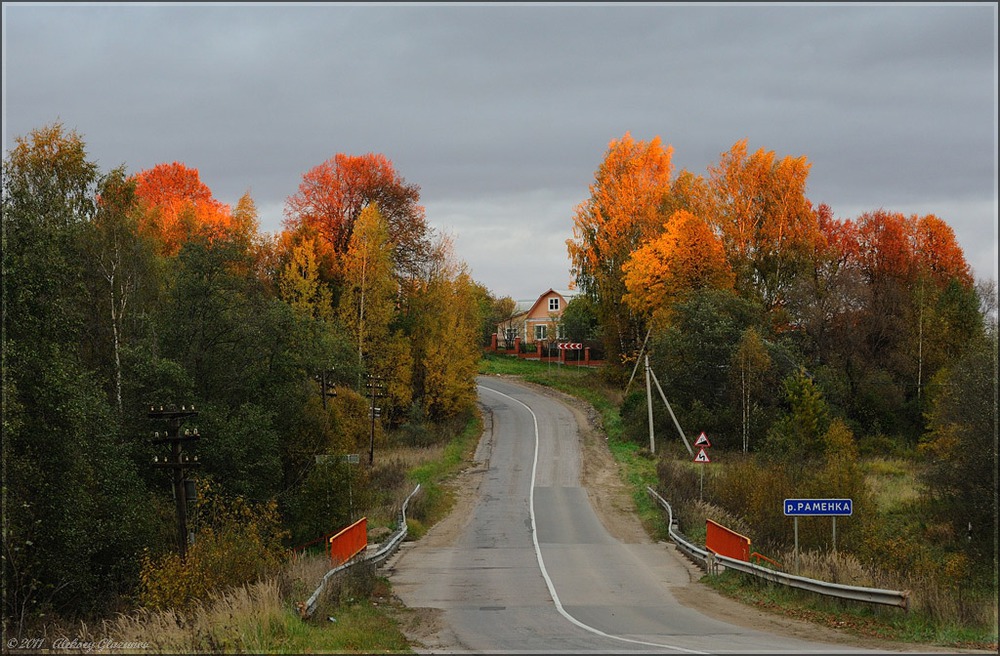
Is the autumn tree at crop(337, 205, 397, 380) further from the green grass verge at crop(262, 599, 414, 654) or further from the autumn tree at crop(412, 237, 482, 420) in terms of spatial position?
the green grass verge at crop(262, 599, 414, 654)

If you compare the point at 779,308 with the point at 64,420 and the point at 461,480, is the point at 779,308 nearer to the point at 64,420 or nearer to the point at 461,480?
the point at 461,480

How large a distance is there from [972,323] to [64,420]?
52847mm

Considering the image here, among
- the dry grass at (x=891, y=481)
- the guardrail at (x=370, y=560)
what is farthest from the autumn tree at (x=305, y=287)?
the dry grass at (x=891, y=481)

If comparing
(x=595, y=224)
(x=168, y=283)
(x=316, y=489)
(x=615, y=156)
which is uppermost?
(x=615, y=156)

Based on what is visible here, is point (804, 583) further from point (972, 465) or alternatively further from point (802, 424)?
point (802, 424)

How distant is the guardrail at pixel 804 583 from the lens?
14697 mm

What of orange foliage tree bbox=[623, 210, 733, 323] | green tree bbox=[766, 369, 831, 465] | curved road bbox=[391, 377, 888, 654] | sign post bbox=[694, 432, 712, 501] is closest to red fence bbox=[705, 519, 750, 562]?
curved road bbox=[391, 377, 888, 654]

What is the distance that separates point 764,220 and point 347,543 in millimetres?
45164

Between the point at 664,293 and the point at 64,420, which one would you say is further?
the point at 664,293

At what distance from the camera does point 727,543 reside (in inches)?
870

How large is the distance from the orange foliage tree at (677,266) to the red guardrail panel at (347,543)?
3576 centimetres

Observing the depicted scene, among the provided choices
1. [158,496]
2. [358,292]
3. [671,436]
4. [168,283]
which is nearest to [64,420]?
[158,496]

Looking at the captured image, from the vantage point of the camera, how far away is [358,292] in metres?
52.2

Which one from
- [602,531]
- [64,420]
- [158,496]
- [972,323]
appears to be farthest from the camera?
[972,323]
